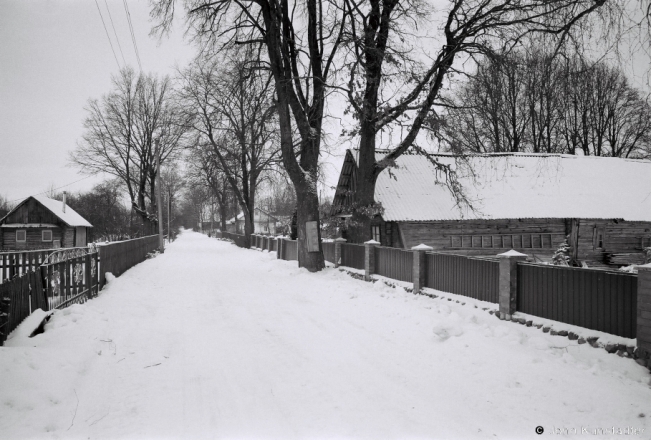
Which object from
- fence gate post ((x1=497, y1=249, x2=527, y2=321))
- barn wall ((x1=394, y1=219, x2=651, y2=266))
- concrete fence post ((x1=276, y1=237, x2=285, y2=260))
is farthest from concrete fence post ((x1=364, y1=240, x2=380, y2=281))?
concrete fence post ((x1=276, y1=237, x2=285, y2=260))

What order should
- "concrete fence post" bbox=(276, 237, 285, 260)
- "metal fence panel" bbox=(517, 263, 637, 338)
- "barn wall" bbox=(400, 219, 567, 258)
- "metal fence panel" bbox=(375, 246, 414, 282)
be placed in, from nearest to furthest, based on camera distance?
"metal fence panel" bbox=(517, 263, 637, 338) → "metal fence panel" bbox=(375, 246, 414, 282) → "barn wall" bbox=(400, 219, 567, 258) → "concrete fence post" bbox=(276, 237, 285, 260)

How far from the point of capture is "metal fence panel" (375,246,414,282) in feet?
35.4

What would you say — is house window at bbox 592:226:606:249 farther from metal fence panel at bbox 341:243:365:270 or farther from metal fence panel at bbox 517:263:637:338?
metal fence panel at bbox 517:263:637:338

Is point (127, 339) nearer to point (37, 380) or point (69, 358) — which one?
point (69, 358)

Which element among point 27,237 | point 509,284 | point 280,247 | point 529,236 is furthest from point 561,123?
point 27,237

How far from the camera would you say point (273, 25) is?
1423cm

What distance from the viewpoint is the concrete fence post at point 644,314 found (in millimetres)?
5051

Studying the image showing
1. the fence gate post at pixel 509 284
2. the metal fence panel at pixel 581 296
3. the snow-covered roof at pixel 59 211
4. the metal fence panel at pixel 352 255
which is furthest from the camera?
the snow-covered roof at pixel 59 211

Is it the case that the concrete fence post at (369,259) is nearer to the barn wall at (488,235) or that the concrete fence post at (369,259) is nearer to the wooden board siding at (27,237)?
the barn wall at (488,235)

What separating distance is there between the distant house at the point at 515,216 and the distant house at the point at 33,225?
27.9 metres

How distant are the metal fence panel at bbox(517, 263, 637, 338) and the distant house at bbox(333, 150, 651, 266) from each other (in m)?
12.4

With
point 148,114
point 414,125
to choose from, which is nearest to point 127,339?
point 414,125

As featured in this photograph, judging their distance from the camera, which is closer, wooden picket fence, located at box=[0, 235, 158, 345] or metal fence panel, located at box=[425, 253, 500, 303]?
wooden picket fence, located at box=[0, 235, 158, 345]

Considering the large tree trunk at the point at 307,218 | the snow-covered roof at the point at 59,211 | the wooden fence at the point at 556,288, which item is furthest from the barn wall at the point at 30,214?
the wooden fence at the point at 556,288
